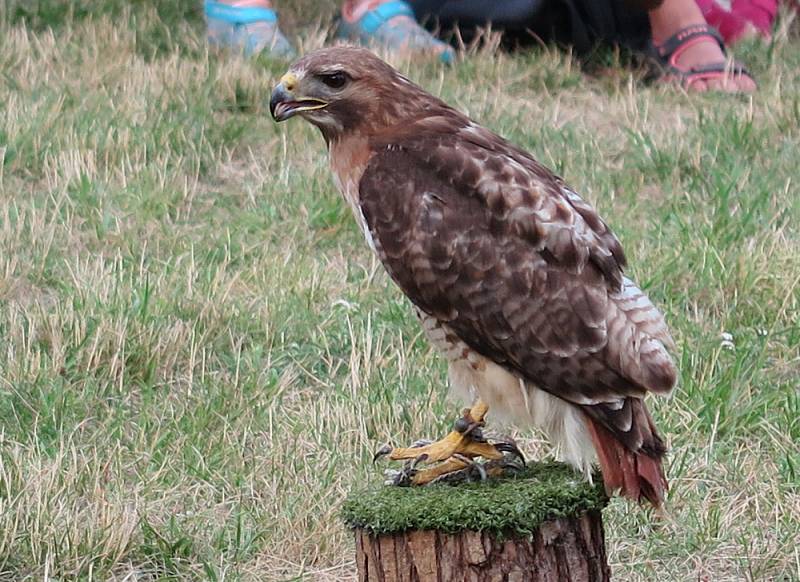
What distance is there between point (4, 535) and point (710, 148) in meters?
4.15

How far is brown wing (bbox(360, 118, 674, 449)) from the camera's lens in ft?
11.0

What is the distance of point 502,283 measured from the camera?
345cm

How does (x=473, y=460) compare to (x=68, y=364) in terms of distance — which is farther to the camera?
(x=68, y=364)

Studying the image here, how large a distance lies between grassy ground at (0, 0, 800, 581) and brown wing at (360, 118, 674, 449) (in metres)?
0.90

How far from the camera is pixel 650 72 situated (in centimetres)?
827

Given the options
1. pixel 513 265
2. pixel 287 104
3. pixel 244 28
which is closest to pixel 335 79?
pixel 287 104

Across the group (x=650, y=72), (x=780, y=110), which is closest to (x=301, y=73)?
(x=780, y=110)

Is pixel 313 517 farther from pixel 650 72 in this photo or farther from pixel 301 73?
pixel 650 72

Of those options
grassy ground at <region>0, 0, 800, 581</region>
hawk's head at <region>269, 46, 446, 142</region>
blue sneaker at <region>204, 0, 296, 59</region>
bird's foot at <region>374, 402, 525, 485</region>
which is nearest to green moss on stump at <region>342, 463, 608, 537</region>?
bird's foot at <region>374, 402, 525, 485</region>

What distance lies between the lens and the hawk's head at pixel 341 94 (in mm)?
3666

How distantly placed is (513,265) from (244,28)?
4.96 m

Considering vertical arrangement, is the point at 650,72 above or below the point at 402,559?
below

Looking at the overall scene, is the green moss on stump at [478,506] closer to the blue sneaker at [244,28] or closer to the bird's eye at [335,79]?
the bird's eye at [335,79]

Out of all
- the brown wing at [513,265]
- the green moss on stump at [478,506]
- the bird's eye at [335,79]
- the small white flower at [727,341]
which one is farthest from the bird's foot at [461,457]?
the small white flower at [727,341]
